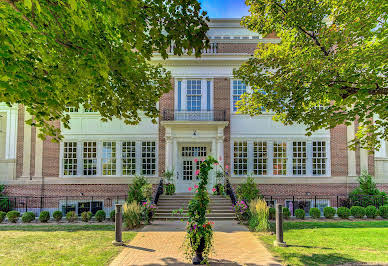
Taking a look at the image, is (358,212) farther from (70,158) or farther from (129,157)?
(70,158)

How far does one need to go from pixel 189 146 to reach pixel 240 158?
328 centimetres

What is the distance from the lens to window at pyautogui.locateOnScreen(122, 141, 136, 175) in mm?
16281

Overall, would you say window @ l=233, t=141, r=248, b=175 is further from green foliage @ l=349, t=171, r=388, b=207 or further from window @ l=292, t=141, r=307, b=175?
green foliage @ l=349, t=171, r=388, b=207

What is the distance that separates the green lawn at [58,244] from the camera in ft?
22.4

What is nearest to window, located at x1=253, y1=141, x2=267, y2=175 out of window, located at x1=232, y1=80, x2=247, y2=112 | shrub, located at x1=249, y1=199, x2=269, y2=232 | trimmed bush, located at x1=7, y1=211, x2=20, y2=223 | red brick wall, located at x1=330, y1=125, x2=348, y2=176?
window, located at x1=232, y1=80, x2=247, y2=112

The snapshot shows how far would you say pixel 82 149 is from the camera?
16281 millimetres

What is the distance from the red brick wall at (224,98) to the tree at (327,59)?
641 centimetres

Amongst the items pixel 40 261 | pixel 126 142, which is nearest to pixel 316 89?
pixel 40 261

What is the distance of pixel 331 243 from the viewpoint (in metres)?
8.23

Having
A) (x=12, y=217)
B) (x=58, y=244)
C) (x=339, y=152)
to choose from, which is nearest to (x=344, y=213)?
(x=339, y=152)

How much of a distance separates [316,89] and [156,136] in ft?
35.9

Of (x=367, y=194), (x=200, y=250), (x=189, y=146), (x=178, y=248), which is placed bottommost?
(x=178, y=248)

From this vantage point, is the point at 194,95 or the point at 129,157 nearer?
the point at 129,157

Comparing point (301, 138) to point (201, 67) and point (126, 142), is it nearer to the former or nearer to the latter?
point (201, 67)
